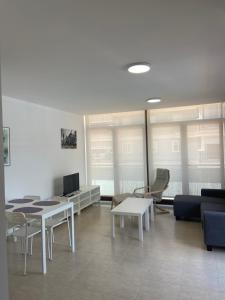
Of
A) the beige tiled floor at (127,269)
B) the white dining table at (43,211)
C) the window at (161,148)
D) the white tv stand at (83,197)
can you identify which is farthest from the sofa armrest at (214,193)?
the white dining table at (43,211)

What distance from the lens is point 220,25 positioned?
1809 millimetres

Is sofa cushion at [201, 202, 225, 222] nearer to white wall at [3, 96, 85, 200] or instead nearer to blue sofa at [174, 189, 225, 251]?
blue sofa at [174, 189, 225, 251]

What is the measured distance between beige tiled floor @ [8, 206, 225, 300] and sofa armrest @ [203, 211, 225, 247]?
0.54 feet

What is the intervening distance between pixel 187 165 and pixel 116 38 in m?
4.38

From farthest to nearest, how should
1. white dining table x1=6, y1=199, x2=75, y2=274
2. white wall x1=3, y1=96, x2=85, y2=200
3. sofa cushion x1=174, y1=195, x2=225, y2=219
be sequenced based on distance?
1. sofa cushion x1=174, y1=195, x2=225, y2=219
2. white wall x1=3, y1=96, x2=85, y2=200
3. white dining table x1=6, y1=199, x2=75, y2=274

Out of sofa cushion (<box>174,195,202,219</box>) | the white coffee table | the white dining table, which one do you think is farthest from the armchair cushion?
the white dining table

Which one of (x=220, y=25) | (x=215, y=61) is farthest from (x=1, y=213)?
(x=215, y=61)

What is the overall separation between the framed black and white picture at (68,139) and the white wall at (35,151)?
0.33 feet

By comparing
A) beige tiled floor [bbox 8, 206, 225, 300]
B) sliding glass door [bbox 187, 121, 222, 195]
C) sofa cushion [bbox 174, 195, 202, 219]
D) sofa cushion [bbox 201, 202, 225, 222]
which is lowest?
beige tiled floor [bbox 8, 206, 225, 300]

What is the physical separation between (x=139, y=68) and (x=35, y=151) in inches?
109

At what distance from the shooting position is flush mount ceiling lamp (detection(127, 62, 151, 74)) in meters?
2.60

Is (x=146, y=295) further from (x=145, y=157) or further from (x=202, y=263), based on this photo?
(x=145, y=157)

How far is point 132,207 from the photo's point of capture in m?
4.19

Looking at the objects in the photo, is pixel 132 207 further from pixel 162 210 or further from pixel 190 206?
pixel 162 210
